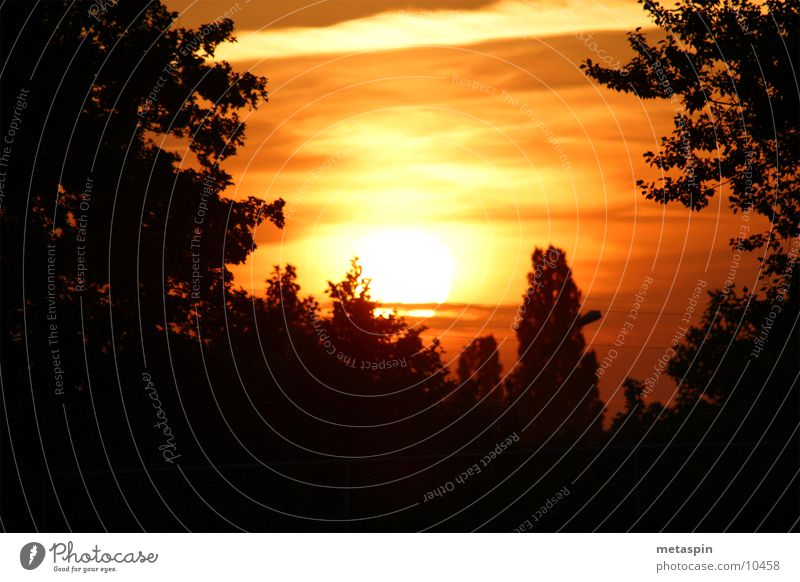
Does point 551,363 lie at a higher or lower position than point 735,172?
higher

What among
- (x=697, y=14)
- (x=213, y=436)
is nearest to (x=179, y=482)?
(x=213, y=436)

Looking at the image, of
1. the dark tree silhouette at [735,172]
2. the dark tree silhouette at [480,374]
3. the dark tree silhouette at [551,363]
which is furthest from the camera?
the dark tree silhouette at [551,363]

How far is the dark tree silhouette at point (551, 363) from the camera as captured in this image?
3042 cm

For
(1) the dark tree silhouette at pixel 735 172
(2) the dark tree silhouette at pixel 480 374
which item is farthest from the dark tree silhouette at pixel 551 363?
(1) the dark tree silhouette at pixel 735 172

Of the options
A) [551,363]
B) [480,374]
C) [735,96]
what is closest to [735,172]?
[735,96]

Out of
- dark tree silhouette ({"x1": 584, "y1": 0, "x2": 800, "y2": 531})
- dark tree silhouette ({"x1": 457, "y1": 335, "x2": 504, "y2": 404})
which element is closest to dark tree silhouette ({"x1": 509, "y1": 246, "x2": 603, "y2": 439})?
dark tree silhouette ({"x1": 457, "y1": 335, "x2": 504, "y2": 404})

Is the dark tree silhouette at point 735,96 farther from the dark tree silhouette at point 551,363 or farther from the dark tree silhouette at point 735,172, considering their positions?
the dark tree silhouette at point 551,363

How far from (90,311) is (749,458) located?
32.0 ft

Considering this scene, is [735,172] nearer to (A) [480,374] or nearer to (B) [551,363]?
(A) [480,374]

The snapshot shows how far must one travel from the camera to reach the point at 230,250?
1706 cm

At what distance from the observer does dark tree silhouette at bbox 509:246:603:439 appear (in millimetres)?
30416

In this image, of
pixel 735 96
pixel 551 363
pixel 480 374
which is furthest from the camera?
pixel 551 363

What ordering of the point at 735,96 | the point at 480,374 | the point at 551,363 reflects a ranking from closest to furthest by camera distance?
the point at 735,96
the point at 480,374
the point at 551,363

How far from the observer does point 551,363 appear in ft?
147
